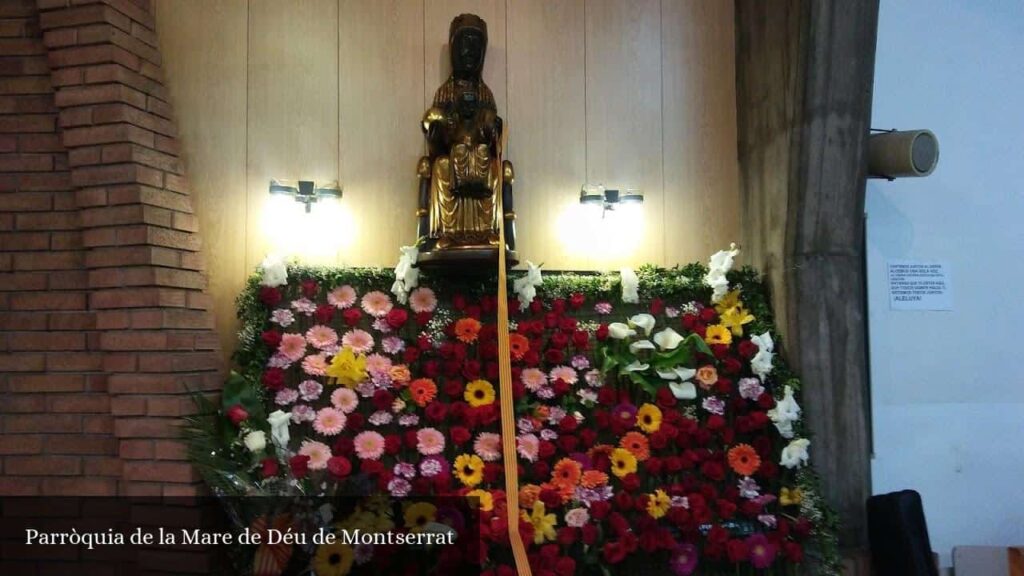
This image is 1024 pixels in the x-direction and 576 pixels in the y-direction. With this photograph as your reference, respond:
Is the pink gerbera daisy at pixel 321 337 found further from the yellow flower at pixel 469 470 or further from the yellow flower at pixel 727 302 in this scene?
the yellow flower at pixel 727 302

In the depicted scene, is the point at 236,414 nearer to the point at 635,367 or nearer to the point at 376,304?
the point at 376,304

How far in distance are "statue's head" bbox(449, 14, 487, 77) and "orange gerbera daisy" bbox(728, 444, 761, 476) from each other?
7.61ft

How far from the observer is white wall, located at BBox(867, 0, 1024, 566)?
3916mm

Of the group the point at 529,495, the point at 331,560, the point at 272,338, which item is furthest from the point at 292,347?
the point at 529,495

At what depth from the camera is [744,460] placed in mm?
3246

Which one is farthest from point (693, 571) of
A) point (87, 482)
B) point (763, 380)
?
point (87, 482)

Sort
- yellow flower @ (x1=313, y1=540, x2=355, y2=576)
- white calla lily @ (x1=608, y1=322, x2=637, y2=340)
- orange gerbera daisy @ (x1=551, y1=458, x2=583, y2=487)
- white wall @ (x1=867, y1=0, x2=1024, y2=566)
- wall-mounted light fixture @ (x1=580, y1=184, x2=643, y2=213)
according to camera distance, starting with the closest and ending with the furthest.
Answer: yellow flower @ (x1=313, y1=540, x2=355, y2=576) < orange gerbera daisy @ (x1=551, y1=458, x2=583, y2=487) < white calla lily @ (x1=608, y1=322, x2=637, y2=340) < wall-mounted light fixture @ (x1=580, y1=184, x2=643, y2=213) < white wall @ (x1=867, y1=0, x2=1024, y2=566)

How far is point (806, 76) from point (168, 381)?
334cm

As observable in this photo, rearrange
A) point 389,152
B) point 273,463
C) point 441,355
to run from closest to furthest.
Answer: point 273,463 → point 441,355 → point 389,152

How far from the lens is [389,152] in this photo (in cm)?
380

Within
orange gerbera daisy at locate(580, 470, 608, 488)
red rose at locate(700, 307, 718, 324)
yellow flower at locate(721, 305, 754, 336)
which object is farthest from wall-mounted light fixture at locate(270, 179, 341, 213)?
yellow flower at locate(721, 305, 754, 336)

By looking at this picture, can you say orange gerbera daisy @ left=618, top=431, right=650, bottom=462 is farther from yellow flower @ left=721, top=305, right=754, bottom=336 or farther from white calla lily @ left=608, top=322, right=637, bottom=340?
yellow flower @ left=721, top=305, right=754, bottom=336

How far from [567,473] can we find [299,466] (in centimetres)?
119

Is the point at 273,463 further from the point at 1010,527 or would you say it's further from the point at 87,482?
the point at 1010,527
